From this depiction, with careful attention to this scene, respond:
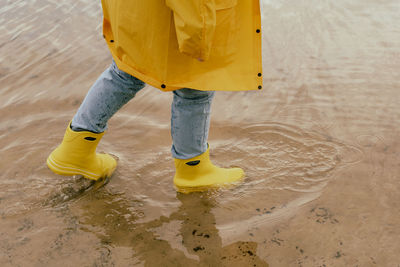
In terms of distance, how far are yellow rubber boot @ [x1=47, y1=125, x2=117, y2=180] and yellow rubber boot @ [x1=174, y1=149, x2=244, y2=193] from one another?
367 mm

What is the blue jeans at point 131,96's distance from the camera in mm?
1794

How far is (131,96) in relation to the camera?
73.5 inches

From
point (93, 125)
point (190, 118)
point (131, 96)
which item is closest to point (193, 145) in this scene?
point (190, 118)

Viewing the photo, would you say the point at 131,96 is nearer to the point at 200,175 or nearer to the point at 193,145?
the point at 193,145

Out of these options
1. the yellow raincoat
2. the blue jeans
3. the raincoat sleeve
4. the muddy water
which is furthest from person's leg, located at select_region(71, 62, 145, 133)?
the raincoat sleeve

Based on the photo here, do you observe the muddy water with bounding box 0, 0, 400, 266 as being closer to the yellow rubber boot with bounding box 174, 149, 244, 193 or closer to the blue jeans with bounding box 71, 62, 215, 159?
the yellow rubber boot with bounding box 174, 149, 244, 193

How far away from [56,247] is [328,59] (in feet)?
7.37

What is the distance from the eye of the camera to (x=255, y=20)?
5.34 ft

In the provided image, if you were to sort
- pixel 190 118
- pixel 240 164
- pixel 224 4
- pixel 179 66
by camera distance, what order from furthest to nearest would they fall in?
pixel 240 164 → pixel 190 118 → pixel 179 66 → pixel 224 4

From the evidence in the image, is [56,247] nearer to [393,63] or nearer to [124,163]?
[124,163]

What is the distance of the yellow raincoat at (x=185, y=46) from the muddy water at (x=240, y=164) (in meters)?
0.59

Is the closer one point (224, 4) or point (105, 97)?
point (224, 4)

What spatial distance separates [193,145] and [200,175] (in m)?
0.20

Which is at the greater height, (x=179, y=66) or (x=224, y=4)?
(x=224, y=4)
